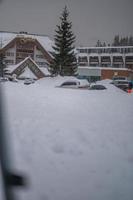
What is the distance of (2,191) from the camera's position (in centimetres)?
168

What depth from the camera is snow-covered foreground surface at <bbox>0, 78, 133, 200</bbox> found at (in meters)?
1.77

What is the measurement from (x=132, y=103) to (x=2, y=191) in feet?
10.2

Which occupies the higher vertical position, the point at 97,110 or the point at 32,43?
the point at 32,43

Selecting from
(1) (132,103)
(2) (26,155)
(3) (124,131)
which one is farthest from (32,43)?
(2) (26,155)

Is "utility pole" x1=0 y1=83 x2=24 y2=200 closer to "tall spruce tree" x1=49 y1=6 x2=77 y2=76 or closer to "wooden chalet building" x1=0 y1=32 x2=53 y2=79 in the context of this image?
"wooden chalet building" x1=0 y1=32 x2=53 y2=79

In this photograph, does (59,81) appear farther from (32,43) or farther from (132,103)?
(132,103)

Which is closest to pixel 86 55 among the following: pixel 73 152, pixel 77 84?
pixel 77 84

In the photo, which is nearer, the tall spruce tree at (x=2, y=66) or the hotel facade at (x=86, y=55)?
the hotel facade at (x=86, y=55)

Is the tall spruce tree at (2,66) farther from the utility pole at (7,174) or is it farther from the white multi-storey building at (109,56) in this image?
the utility pole at (7,174)

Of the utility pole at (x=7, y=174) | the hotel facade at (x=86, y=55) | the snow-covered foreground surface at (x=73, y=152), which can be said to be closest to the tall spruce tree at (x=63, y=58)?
the hotel facade at (x=86, y=55)

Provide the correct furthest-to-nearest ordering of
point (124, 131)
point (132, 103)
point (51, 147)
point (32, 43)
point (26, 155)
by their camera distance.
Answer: point (32, 43), point (132, 103), point (124, 131), point (51, 147), point (26, 155)

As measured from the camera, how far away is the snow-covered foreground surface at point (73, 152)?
1769mm

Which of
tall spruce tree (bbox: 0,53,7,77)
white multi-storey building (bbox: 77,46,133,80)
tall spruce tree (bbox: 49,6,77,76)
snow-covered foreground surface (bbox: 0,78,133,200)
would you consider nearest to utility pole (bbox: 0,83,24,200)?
snow-covered foreground surface (bbox: 0,78,133,200)

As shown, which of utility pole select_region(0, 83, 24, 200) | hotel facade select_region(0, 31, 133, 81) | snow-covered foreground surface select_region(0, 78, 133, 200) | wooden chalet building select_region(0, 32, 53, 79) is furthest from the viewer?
wooden chalet building select_region(0, 32, 53, 79)
